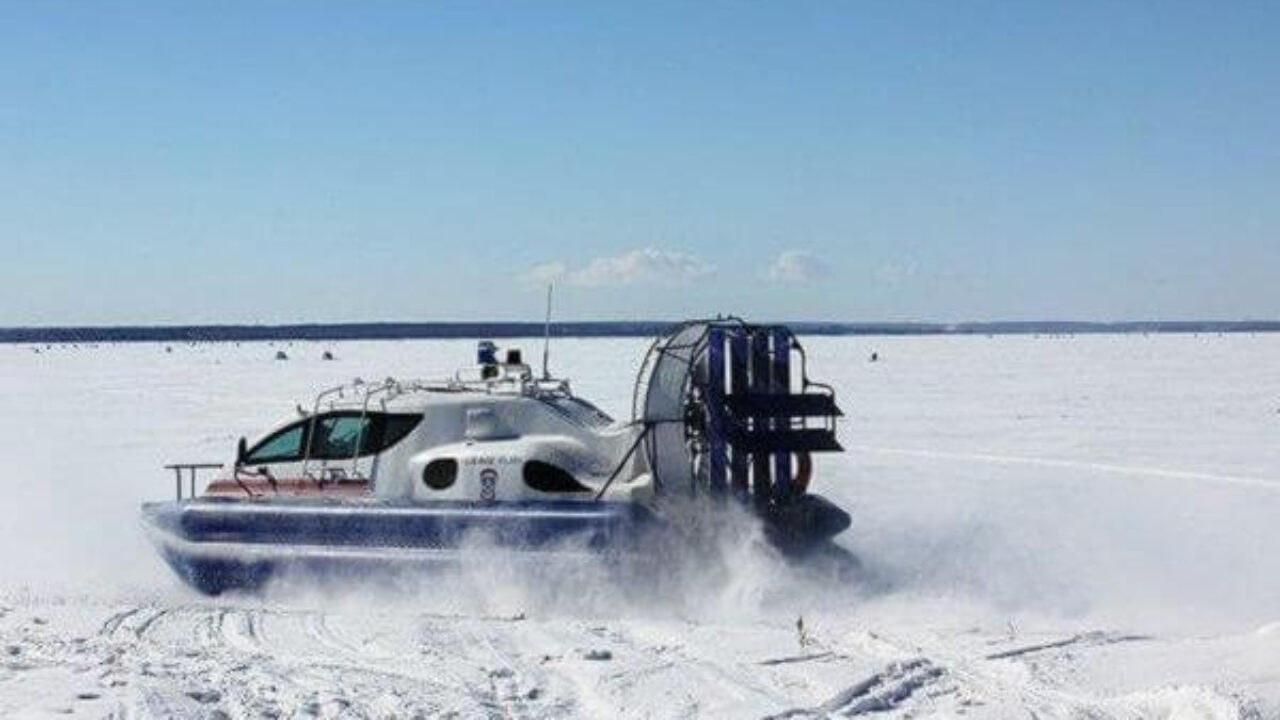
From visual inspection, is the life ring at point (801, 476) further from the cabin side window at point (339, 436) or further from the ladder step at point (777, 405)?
the cabin side window at point (339, 436)

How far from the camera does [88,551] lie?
43.6 ft

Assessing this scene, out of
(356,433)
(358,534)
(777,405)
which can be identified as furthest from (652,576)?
(356,433)

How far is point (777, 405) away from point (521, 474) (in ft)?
5.89

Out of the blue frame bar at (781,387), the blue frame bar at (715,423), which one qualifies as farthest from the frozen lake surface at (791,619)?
the blue frame bar at (781,387)

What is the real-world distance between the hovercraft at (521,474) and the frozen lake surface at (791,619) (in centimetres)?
31

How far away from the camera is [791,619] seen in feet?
30.7

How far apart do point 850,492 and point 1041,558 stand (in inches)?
174

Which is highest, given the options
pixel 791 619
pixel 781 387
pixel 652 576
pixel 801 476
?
pixel 781 387

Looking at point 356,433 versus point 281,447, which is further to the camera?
point 281,447

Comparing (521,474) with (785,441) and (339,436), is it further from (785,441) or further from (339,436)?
(785,441)

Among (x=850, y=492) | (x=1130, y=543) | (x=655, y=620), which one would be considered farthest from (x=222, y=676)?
(x=850, y=492)

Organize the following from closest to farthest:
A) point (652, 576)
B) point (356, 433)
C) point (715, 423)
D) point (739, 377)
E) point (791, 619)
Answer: point (791, 619) → point (652, 576) → point (715, 423) → point (739, 377) → point (356, 433)

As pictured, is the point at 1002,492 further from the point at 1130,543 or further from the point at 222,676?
the point at 222,676

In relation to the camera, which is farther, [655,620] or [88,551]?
[88,551]
